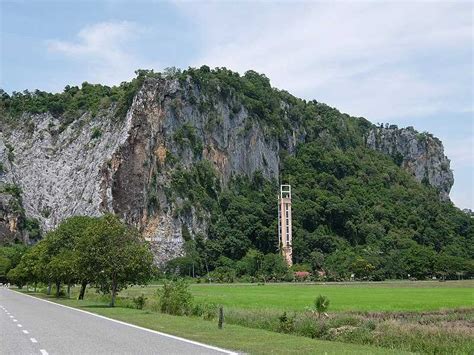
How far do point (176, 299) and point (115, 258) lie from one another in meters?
9.58

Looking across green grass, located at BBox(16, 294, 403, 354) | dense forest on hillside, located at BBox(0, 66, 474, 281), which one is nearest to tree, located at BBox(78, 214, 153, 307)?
green grass, located at BBox(16, 294, 403, 354)

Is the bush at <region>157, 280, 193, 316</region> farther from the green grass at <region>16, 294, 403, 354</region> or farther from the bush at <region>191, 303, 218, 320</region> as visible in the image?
the green grass at <region>16, 294, 403, 354</region>

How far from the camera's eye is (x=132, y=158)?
151000 millimetres

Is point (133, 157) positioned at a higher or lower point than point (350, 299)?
higher

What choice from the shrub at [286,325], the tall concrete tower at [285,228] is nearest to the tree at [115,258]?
the shrub at [286,325]

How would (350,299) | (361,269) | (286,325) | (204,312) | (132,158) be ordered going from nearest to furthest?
(286,325)
(204,312)
(350,299)
(361,269)
(132,158)

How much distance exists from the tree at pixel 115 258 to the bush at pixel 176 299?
21.7 feet

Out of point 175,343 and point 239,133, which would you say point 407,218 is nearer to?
point 239,133

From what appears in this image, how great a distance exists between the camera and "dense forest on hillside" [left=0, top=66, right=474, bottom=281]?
147875mm

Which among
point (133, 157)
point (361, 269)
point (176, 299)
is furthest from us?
point (133, 157)

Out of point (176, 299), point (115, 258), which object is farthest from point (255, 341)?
point (115, 258)

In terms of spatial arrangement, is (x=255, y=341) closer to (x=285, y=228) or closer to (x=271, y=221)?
(x=285, y=228)

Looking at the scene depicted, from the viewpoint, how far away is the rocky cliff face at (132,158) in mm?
148625

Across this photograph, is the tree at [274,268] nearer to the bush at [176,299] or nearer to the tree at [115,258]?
the tree at [115,258]
